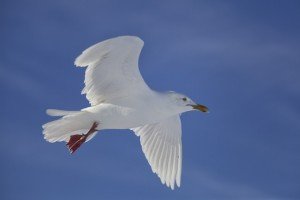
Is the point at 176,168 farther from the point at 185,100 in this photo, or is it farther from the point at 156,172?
the point at 185,100

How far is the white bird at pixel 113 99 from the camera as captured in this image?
9.95 metres

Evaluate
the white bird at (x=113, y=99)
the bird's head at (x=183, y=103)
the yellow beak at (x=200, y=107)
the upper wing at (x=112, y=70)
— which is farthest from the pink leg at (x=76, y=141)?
the yellow beak at (x=200, y=107)

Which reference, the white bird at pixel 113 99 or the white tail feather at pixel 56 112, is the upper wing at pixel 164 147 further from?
the white tail feather at pixel 56 112

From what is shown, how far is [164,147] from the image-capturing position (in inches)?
467

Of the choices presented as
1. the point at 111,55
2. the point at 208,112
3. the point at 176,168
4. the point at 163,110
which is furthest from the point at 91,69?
the point at 176,168

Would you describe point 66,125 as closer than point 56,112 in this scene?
No

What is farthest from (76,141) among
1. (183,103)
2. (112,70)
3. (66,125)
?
(183,103)

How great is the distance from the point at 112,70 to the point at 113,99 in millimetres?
546

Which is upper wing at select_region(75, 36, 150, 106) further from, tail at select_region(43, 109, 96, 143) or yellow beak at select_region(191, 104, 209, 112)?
yellow beak at select_region(191, 104, 209, 112)

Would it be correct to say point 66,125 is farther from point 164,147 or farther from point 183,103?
point 164,147

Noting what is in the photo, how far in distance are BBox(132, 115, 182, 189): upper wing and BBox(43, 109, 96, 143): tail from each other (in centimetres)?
173

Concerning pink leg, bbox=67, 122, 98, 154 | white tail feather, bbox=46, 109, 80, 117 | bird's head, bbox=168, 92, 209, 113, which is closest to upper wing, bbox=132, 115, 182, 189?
bird's head, bbox=168, 92, 209, 113

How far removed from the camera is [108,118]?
10.2 meters

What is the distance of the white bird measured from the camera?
32.7ft
